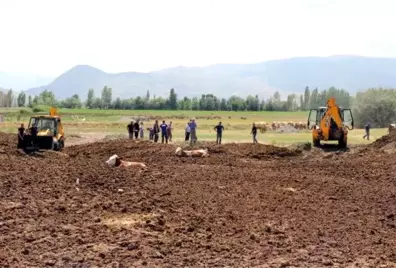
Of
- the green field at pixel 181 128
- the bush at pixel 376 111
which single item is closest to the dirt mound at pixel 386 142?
the green field at pixel 181 128

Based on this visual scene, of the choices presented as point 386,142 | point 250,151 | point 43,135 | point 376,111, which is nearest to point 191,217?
point 43,135

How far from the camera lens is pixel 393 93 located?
→ 281 feet

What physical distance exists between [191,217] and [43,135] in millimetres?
15727

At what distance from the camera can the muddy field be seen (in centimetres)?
884

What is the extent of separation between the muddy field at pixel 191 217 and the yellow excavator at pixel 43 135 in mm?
6720

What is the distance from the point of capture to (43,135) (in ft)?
83.9

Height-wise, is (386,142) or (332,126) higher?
(332,126)

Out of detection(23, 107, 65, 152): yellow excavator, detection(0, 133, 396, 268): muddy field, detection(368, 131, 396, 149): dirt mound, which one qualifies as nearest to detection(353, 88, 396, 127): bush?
detection(368, 131, 396, 149): dirt mound

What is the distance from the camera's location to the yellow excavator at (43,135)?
2556cm

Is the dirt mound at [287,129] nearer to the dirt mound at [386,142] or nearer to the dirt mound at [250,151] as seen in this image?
the dirt mound at [386,142]

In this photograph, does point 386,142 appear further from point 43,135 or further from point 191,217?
point 191,217

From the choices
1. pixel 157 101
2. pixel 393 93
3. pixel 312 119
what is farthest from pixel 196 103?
pixel 312 119

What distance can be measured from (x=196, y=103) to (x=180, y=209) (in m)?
166

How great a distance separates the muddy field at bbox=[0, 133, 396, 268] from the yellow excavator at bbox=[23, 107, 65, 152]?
672cm
